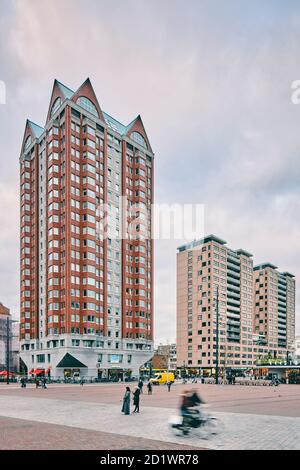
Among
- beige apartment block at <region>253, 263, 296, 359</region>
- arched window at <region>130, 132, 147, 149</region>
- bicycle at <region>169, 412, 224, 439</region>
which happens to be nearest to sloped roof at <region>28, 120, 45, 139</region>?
arched window at <region>130, 132, 147, 149</region>

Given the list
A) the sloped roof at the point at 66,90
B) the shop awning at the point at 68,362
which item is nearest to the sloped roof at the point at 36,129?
the sloped roof at the point at 66,90

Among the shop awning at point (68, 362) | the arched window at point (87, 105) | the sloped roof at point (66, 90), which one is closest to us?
the shop awning at point (68, 362)

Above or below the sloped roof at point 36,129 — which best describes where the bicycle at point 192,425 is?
below

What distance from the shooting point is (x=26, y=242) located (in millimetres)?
102250

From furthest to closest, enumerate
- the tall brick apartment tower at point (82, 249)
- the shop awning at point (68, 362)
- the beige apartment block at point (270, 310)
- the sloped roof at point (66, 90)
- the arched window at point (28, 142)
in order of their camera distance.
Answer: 1. the beige apartment block at point (270, 310)
2. the arched window at point (28, 142)
3. the sloped roof at point (66, 90)
4. the tall brick apartment tower at point (82, 249)
5. the shop awning at point (68, 362)

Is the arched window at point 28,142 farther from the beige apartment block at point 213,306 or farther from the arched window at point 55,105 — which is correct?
the beige apartment block at point 213,306

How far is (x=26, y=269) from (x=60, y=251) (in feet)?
49.8

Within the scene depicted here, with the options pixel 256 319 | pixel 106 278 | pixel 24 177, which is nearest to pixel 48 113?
pixel 24 177

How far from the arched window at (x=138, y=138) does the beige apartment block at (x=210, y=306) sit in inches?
2011

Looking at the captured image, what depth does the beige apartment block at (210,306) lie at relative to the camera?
493 feet

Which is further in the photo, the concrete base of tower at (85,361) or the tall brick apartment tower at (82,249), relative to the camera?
the tall brick apartment tower at (82,249)

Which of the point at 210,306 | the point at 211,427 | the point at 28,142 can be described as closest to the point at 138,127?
the point at 28,142

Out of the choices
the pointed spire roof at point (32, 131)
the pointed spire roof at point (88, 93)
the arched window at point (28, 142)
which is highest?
the pointed spire roof at point (88, 93)
